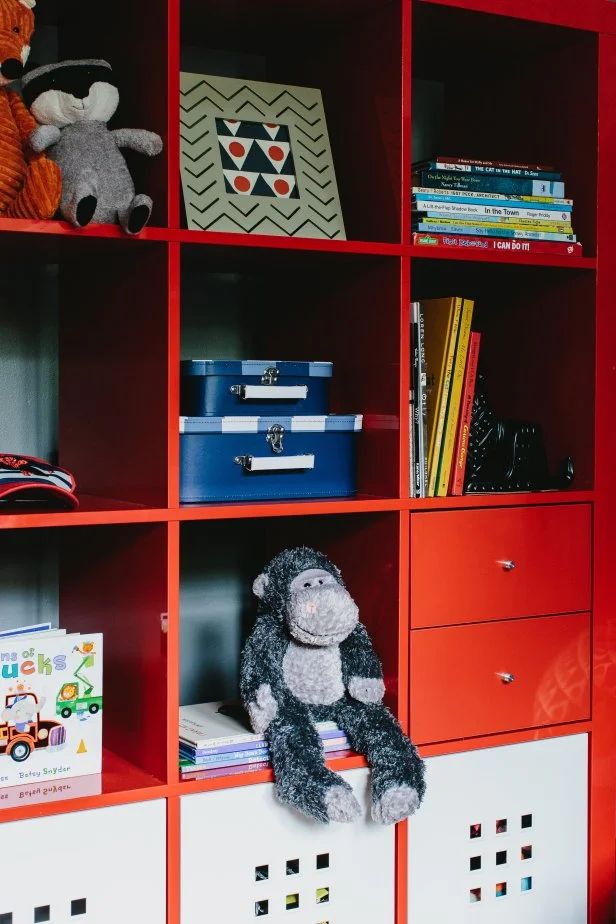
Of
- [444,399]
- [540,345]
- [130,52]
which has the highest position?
[130,52]

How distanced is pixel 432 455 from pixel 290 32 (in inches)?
29.3

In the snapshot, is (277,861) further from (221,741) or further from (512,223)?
(512,223)

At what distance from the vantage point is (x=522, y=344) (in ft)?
6.68

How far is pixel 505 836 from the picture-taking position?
183cm

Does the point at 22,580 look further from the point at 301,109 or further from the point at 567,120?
the point at 567,120

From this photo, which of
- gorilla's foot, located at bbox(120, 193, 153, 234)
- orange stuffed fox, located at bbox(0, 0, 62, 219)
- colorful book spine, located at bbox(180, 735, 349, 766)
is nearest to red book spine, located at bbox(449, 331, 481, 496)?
colorful book spine, located at bbox(180, 735, 349, 766)

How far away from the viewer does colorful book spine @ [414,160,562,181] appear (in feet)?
5.83

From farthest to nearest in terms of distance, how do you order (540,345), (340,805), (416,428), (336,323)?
(540,345) < (336,323) < (416,428) < (340,805)

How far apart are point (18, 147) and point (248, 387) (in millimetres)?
467

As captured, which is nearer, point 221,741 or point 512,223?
point 221,741

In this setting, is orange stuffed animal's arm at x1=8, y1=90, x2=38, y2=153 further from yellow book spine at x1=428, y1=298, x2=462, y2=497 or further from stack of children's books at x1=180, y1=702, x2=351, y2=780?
stack of children's books at x1=180, y1=702, x2=351, y2=780

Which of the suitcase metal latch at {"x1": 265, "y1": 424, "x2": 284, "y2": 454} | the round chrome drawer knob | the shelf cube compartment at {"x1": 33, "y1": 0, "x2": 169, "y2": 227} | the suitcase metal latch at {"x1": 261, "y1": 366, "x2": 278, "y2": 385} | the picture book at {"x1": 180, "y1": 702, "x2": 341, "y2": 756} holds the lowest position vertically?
the picture book at {"x1": 180, "y1": 702, "x2": 341, "y2": 756}

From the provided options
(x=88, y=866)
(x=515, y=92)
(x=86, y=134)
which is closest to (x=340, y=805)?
(x=88, y=866)

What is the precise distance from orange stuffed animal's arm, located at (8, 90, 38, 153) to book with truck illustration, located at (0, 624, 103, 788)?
69 centimetres
